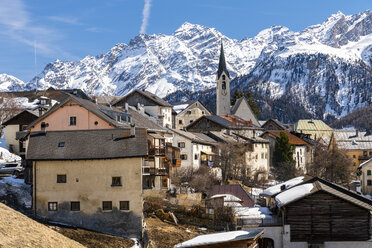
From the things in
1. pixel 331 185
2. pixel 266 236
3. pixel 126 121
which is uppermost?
pixel 126 121

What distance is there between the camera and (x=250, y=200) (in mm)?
64750

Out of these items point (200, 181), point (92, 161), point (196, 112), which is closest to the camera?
point (92, 161)

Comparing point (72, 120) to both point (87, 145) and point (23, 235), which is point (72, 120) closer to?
point (87, 145)

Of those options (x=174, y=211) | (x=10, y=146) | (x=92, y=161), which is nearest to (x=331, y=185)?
(x=174, y=211)

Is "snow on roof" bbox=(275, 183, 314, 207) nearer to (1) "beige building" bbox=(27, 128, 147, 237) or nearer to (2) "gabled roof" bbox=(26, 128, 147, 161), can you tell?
(1) "beige building" bbox=(27, 128, 147, 237)

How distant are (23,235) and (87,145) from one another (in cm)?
A: 1647

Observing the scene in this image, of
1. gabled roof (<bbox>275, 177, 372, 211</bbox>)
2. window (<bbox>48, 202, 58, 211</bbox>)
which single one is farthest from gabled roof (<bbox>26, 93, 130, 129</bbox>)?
gabled roof (<bbox>275, 177, 372, 211</bbox>)

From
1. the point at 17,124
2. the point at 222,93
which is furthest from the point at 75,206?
the point at 222,93

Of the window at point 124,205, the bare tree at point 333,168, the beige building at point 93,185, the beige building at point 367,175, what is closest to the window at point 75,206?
the beige building at point 93,185

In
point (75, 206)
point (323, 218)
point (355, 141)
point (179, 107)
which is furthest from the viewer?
point (355, 141)

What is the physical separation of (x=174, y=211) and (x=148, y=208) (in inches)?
106

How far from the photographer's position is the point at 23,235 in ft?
108

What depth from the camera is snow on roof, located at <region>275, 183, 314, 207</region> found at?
51.5 m

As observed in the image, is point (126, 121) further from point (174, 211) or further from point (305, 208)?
point (305, 208)
